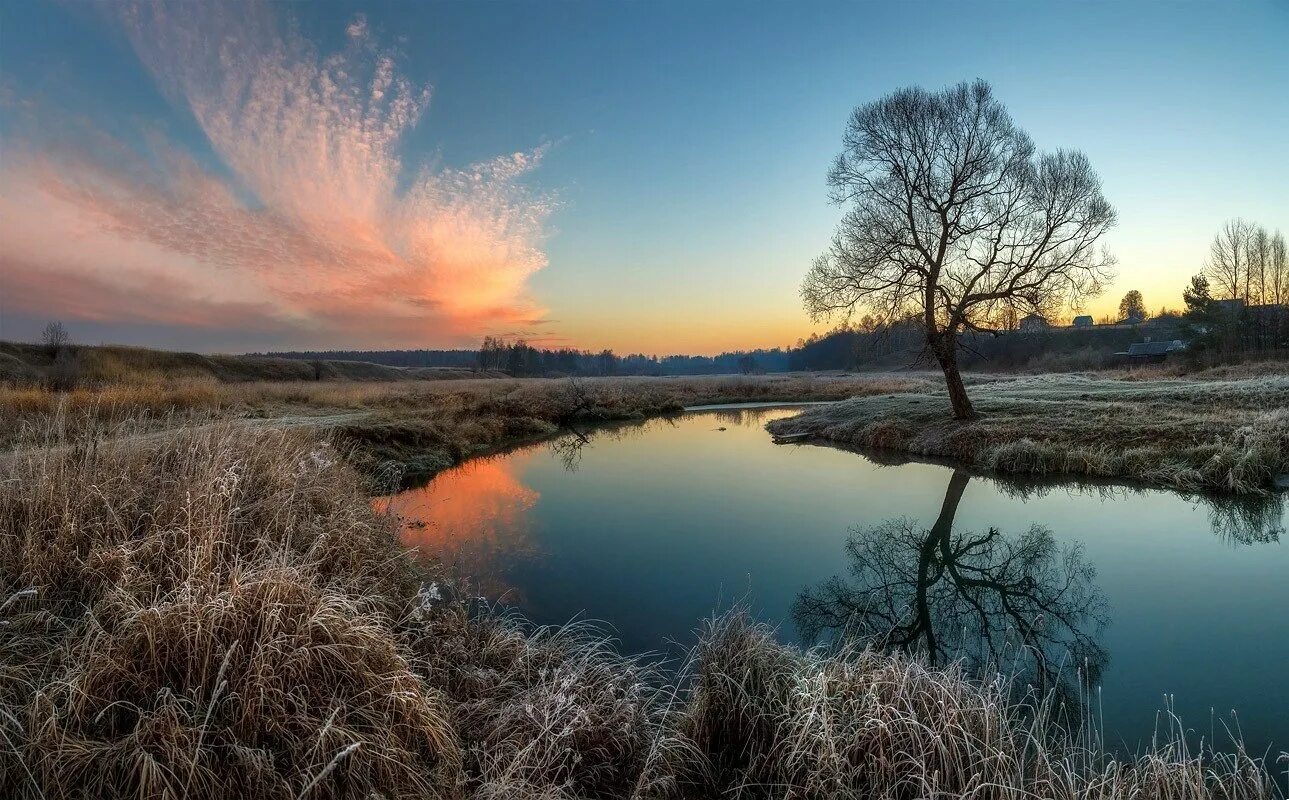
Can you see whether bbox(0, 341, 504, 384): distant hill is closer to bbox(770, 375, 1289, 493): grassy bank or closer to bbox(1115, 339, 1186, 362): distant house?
bbox(770, 375, 1289, 493): grassy bank

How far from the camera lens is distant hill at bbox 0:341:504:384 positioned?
2462cm

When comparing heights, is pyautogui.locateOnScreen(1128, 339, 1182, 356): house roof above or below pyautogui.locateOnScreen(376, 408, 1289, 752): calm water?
above

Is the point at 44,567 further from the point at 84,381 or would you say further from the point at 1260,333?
the point at 1260,333

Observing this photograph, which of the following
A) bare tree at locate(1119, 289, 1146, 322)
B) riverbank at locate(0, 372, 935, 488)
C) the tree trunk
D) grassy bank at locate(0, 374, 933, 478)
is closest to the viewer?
riverbank at locate(0, 372, 935, 488)

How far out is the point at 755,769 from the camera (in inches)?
149

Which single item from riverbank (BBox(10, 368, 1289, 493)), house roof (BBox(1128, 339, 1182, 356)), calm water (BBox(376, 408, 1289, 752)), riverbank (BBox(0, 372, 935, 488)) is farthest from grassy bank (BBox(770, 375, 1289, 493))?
house roof (BBox(1128, 339, 1182, 356))

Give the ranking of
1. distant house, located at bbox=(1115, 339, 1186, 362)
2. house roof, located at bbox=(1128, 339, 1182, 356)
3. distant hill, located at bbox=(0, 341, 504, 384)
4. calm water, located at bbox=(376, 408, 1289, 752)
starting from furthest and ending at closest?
house roof, located at bbox=(1128, 339, 1182, 356)
distant house, located at bbox=(1115, 339, 1186, 362)
distant hill, located at bbox=(0, 341, 504, 384)
calm water, located at bbox=(376, 408, 1289, 752)

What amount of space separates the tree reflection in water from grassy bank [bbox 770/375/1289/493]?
588 centimetres

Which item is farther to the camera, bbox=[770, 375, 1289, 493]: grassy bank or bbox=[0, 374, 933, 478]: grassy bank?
bbox=[0, 374, 933, 478]: grassy bank

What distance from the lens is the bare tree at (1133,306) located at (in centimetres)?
8269

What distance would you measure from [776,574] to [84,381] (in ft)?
91.0

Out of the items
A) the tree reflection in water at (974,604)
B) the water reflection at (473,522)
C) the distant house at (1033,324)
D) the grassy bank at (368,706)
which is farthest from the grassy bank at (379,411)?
the distant house at (1033,324)

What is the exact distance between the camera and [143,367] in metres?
40.0

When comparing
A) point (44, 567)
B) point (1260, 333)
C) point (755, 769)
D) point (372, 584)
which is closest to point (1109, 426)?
point (755, 769)
